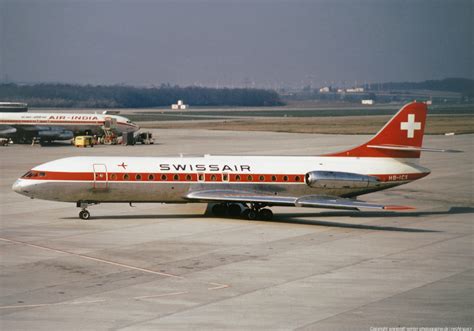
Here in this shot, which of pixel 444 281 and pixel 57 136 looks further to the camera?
pixel 57 136

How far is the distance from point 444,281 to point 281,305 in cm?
562

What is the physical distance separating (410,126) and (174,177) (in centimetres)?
1110

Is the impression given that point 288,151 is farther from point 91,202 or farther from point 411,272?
point 411,272

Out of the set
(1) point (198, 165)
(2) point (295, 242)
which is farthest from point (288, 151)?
(2) point (295, 242)

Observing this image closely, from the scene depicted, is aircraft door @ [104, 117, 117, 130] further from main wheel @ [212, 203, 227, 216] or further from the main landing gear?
main wheel @ [212, 203, 227, 216]

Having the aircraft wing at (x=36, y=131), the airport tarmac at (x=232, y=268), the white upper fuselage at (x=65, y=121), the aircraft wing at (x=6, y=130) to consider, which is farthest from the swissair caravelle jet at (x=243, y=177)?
the white upper fuselage at (x=65, y=121)

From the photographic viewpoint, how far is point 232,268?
2322cm

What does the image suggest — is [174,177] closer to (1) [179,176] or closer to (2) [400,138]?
(1) [179,176]

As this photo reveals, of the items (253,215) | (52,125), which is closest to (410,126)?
(253,215)

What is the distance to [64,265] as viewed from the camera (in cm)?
2341

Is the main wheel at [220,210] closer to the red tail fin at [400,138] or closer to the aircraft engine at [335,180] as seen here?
the aircraft engine at [335,180]

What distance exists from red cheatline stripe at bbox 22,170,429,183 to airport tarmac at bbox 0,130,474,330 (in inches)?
69.7

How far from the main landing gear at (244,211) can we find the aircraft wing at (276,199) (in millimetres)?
692

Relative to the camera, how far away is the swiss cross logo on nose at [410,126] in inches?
1355
